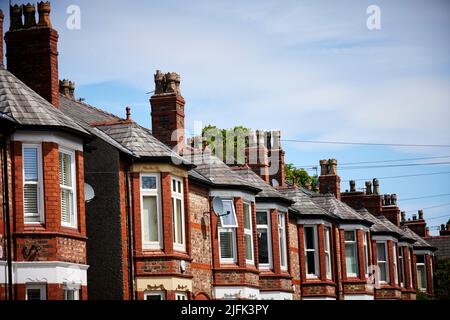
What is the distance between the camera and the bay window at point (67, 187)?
2565cm

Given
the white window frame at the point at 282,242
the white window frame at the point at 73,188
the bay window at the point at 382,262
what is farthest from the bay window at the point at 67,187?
the bay window at the point at 382,262

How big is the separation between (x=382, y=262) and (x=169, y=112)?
21.7 m

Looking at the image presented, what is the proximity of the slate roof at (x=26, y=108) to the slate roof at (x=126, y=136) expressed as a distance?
138 inches

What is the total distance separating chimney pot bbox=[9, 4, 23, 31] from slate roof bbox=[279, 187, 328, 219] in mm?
16547

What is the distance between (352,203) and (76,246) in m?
36.5

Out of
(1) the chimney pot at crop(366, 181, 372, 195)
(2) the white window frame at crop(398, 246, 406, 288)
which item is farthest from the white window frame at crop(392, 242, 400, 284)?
(1) the chimney pot at crop(366, 181, 372, 195)

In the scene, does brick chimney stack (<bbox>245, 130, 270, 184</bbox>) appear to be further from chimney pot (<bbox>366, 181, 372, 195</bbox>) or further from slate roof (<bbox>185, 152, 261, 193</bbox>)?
chimney pot (<bbox>366, 181, 372, 195</bbox>)

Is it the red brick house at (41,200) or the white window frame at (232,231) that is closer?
the red brick house at (41,200)

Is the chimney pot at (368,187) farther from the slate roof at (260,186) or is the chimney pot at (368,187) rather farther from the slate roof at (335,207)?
the slate roof at (260,186)

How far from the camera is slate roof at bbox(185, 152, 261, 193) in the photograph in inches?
1383

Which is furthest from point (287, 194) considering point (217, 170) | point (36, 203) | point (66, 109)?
point (36, 203)

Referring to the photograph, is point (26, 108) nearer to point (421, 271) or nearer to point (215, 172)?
point (215, 172)

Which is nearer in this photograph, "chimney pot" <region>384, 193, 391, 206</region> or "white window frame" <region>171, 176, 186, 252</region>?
"white window frame" <region>171, 176, 186, 252</region>

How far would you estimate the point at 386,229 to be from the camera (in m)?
53.6
